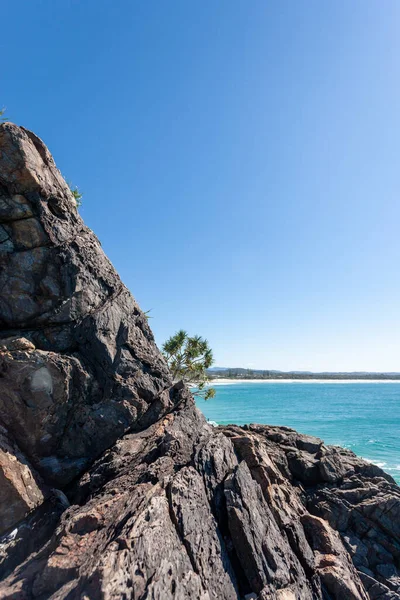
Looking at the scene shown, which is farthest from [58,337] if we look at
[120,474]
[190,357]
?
[190,357]

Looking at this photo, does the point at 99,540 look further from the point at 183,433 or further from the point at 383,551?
the point at 383,551

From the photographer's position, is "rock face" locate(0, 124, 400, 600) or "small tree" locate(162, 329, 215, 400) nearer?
"rock face" locate(0, 124, 400, 600)

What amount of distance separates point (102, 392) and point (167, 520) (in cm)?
422

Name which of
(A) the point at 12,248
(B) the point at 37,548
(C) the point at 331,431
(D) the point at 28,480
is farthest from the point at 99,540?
(C) the point at 331,431

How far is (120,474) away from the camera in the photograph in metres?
8.00

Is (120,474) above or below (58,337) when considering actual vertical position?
below

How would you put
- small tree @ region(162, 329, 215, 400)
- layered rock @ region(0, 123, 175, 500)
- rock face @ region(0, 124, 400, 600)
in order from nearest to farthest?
rock face @ region(0, 124, 400, 600)
layered rock @ region(0, 123, 175, 500)
small tree @ region(162, 329, 215, 400)

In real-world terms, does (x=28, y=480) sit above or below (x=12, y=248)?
below

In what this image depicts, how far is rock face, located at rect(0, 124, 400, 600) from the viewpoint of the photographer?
579 cm

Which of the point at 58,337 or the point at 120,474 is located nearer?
the point at 120,474

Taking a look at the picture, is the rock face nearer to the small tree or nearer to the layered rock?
the layered rock

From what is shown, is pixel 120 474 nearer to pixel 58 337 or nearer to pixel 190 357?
pixel 58 337

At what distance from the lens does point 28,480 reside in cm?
763

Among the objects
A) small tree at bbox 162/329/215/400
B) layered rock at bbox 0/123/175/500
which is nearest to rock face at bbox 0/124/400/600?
layered rock at bbox 0/123/175/500
